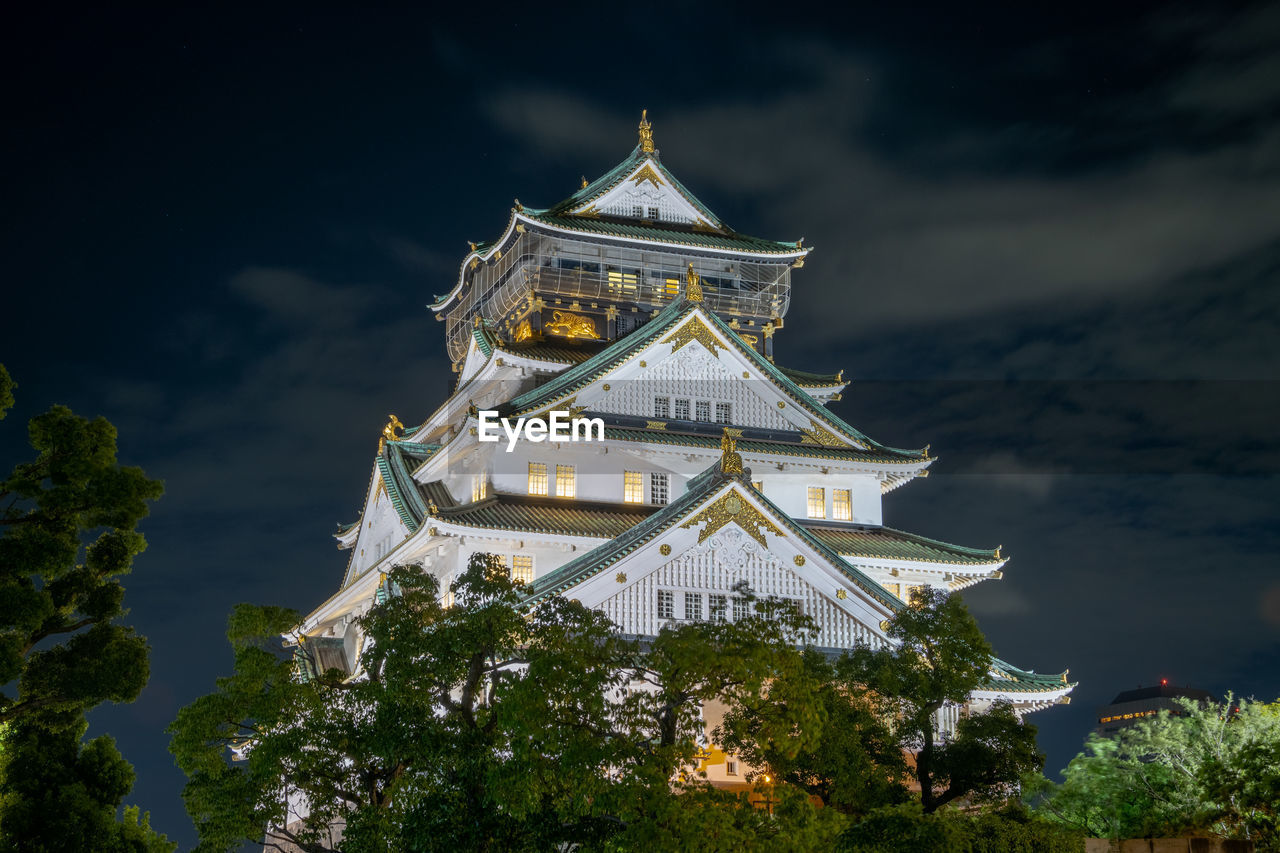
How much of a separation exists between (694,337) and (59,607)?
22.4 metres

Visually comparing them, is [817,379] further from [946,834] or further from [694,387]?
[946,834]

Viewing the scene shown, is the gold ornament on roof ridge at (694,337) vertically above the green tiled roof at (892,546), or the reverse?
the gold ornament on roof ridge at (694,337)

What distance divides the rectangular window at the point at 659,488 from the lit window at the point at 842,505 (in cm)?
588

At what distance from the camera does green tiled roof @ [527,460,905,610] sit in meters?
32.2

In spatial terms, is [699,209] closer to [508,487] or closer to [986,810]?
[508,487]

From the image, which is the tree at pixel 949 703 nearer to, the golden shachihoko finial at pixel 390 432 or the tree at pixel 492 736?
the tree at pixel 492 736

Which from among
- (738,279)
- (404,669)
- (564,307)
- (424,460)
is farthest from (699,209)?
(404,669)

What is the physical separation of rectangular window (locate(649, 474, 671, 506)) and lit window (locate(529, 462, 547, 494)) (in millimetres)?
3511

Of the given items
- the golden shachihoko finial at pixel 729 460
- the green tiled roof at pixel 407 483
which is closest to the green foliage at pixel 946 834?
the golden shachihoko finial at pixel 729 460

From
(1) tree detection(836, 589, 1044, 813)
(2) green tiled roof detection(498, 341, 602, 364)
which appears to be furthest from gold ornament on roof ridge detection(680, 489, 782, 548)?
(2) green tiled roof detection(498, 341, 602, 364)

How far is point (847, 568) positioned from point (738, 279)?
20641 millimetres

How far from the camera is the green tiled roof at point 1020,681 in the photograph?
115 feet

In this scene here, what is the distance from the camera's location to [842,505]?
142 ft

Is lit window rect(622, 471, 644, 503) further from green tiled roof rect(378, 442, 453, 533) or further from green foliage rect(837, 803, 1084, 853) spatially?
green foliage rect(837, 803, 1084, 853)
